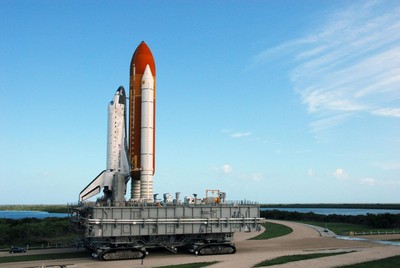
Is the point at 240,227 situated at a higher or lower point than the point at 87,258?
A: higher

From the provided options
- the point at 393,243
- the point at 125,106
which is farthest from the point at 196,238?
the point at 393,243

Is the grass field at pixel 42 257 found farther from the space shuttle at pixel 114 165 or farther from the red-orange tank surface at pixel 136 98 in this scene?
the red-orange tank surface at pixel 136 98

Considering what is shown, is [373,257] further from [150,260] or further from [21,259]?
[21,259]

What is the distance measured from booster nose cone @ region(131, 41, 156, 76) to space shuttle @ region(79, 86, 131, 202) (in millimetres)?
3915

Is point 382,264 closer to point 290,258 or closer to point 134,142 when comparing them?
point 290,258

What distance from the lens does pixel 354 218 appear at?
64.1 meters

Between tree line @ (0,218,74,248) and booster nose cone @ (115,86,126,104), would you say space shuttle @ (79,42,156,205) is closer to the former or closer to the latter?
booster nose cone @ (115,86,126,104)

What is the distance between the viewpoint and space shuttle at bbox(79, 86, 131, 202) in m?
34.3

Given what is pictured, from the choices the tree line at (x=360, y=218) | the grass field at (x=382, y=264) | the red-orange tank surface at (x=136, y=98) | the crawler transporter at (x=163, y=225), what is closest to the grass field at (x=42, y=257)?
the crawler transporter at (x=163, y=225)

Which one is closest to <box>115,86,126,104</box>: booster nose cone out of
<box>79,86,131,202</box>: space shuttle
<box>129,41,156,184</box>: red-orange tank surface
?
<box>79,86,131,202</box>: space shuttle

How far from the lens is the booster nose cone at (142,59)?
37156 mm

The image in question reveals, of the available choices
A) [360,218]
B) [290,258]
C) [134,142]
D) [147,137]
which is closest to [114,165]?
[134,142]

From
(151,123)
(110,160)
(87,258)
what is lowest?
(87,258)

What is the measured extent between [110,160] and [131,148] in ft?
7.66
